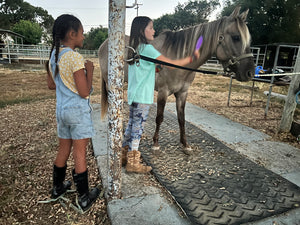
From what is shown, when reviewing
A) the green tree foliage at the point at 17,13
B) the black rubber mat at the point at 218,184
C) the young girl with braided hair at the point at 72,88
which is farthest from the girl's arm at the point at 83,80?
the green tree foliage at the point at 17,13

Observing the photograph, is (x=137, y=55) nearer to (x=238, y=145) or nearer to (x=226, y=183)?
(x=226, y=183)

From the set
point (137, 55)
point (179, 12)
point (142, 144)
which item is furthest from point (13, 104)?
point (179, 12)

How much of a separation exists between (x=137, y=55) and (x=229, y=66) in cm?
128

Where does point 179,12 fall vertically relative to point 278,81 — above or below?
above

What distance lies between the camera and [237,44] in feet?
8.06

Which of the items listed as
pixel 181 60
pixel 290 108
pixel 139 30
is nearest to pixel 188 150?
pixel 181 60

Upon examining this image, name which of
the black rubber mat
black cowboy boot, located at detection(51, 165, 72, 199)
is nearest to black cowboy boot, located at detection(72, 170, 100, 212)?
black cowboy boot, located at detection(51, 165, 72, 199)

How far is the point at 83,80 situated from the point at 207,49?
1.73 meters

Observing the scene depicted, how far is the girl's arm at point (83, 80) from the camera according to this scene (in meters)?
1.60

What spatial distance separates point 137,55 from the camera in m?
2.02

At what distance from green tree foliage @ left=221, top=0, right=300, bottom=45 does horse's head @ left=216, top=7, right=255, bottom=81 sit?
23953mm

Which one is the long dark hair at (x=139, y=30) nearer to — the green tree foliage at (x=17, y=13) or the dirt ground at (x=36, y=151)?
the dirt ground at (x=36, y=151)

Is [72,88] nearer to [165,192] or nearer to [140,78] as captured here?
[140,78]

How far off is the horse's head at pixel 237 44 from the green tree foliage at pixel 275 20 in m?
24.0
